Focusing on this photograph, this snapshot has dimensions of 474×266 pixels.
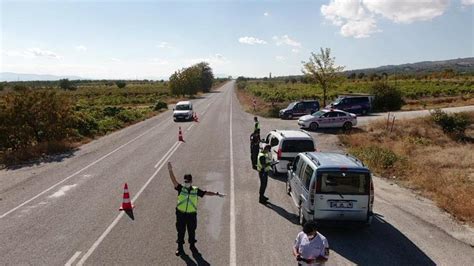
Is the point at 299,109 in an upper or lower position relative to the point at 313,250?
lower

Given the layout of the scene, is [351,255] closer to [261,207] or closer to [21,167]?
[261,207]

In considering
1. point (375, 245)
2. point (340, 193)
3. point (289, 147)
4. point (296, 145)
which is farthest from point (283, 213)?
point (296, 145)

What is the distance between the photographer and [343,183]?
9.83m

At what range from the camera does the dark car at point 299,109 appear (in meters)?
37.6

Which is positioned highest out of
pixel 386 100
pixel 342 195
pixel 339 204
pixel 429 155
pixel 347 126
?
pixel 342 195

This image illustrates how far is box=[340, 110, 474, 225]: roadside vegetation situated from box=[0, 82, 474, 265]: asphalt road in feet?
3.35

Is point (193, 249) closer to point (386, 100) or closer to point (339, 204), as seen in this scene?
point (339, 204)

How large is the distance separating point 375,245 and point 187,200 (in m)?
4.52

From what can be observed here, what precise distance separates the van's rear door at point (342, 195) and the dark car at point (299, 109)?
27926mm

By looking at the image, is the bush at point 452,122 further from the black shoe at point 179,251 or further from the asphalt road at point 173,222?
the black shoe at point 179,251

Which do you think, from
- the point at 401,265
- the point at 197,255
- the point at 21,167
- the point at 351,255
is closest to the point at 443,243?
the point at 401,265

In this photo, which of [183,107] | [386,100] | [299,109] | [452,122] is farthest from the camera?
[386,100]

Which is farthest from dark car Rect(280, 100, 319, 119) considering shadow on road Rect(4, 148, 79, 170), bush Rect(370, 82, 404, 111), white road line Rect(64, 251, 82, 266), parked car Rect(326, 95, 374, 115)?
white road line Rect(64, 251, 82, 266)

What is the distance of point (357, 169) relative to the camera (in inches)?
385
